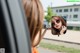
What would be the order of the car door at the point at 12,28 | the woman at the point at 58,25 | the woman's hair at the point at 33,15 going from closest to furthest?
the car door at the point at 12,28 → the woman's hair at the point at 33,15 → the woman at the point at 58,25

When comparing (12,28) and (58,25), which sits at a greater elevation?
(12,28)

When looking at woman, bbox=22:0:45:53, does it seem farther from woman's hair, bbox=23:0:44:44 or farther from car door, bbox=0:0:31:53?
car door, bbox=0:0:31:53

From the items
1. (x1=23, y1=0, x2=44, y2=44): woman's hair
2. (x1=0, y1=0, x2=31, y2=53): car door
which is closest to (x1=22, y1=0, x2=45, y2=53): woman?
(x1=23, y1=0, x2=44, y2=44): woman's hair

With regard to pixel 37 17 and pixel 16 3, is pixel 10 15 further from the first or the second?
pixel 37 17

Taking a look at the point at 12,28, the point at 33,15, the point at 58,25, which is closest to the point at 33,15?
the point at 33,15

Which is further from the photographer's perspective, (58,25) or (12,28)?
(58,25)

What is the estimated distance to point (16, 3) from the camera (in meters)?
1.14

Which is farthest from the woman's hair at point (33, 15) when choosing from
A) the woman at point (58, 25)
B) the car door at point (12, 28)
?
the woman at point (58, 25)

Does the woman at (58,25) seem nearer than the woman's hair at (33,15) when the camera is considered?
No

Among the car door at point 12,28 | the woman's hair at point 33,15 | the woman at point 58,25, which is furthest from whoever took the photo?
the woman at point 58,25

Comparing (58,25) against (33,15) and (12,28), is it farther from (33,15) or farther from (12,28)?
(12,28)

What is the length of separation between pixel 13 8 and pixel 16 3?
24 mm

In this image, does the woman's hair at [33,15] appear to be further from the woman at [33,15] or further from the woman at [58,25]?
the woman at [58,25]

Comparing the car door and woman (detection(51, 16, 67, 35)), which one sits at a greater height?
the car door
